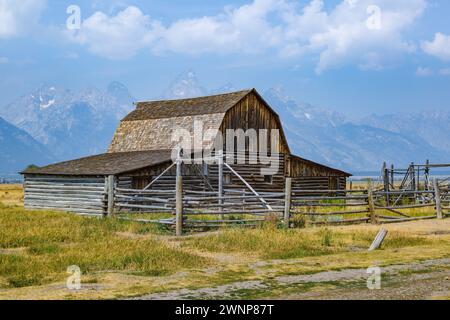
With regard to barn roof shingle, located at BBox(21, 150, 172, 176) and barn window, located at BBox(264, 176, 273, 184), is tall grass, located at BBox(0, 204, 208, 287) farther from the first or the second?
barn window, located at BBox(264, 176, 273, 184)

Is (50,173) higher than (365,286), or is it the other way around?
(50,173)

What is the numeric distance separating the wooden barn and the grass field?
7.48 meters

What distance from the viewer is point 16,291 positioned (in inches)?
411

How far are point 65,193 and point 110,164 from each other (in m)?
2.75

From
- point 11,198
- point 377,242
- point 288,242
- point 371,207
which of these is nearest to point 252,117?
point 371,207

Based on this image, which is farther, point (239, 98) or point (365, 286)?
point (239, 98)

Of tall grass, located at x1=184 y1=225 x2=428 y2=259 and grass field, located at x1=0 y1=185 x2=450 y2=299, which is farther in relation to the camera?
tall grass, located at x1=184 y1=225 x2=428 y2=259

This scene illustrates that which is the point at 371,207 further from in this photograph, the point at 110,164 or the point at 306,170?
the point at 306,170

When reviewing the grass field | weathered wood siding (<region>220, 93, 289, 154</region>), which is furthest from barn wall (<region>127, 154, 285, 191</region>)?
the grass field

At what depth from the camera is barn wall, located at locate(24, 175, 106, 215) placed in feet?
97.6

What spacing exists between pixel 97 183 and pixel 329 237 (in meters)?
15.2

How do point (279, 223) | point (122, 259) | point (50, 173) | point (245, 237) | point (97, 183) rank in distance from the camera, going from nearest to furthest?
point (122, 259)
point (245, 237)
point (279, 223)
point (97, 183)
point (50, 173)

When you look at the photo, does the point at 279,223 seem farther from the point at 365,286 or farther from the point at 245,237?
the point at 365,286
